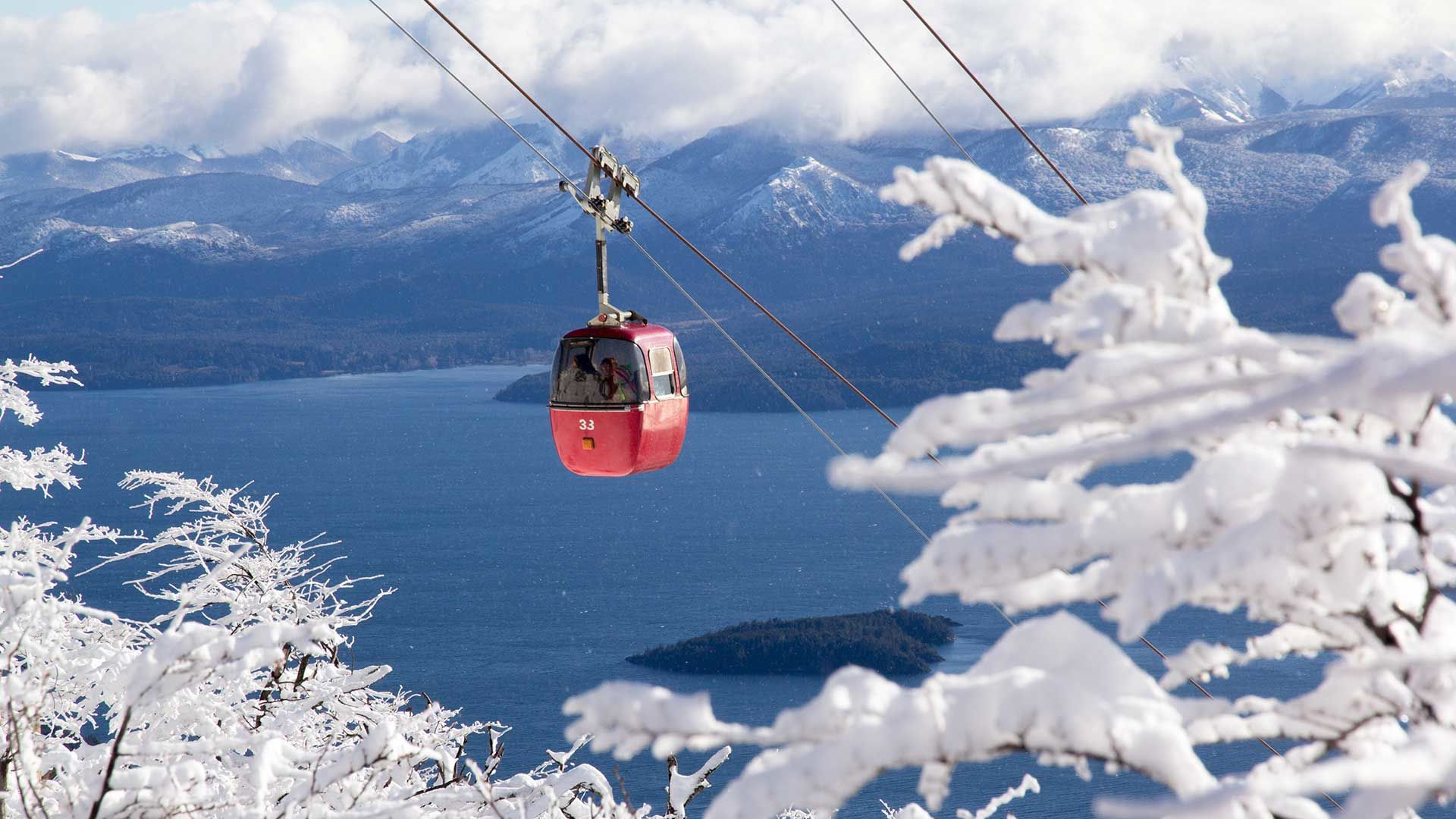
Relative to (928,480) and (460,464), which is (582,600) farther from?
(928,480)

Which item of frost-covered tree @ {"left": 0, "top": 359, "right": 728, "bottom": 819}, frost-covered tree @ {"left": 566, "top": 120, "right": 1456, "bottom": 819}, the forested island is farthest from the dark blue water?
frost-covered tree @ {"left": 566, "top": 120, "right": 1456, "bottom": 819}

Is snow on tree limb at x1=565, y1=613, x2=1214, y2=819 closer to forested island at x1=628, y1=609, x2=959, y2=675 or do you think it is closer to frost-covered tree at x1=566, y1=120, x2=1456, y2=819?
frost-covered tree at x1=566, y1=120, x2=1456, y2=819

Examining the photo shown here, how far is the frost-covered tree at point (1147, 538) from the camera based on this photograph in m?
1.56

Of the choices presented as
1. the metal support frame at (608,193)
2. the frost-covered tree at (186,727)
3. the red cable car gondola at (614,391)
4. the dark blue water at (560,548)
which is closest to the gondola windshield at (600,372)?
the red cable car gondola at (614,391)

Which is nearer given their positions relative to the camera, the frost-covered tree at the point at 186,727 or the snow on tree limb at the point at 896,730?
the snow on tree limb at the point at 896,730

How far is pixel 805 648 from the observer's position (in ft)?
230

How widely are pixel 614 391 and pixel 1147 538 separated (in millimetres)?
9598

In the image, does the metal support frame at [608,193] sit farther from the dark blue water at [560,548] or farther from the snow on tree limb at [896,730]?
the dark blue water at [560,548]

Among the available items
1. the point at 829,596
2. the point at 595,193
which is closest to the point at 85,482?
the point at 829,596

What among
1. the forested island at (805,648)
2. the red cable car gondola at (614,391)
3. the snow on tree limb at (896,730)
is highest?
the red cable car gondola at (614,391)

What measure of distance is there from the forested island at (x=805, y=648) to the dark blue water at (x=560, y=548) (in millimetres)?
1271

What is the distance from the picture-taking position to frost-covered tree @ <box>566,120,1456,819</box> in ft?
5.11

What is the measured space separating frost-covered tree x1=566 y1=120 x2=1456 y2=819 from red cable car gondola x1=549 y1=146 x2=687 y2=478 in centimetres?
899

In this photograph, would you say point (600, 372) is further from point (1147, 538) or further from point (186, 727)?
point (1147, 538)
